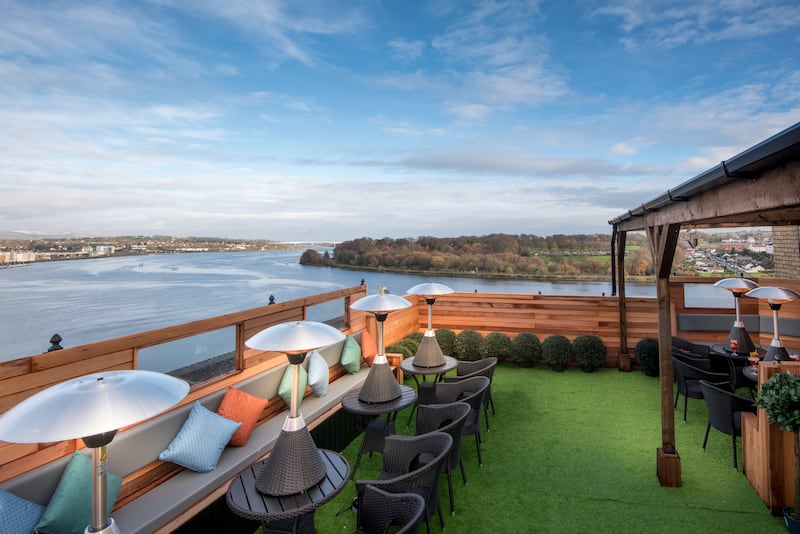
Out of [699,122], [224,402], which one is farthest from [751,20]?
[224,402]

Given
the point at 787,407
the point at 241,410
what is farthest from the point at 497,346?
the point at 241,410

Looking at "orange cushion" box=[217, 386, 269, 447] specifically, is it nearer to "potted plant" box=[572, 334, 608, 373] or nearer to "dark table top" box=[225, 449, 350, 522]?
"dark table top" box=[225, 449, 350, 522]

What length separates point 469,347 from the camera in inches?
302

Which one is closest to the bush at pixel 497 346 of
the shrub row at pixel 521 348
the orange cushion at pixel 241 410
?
the shrub row at pixel 521 348

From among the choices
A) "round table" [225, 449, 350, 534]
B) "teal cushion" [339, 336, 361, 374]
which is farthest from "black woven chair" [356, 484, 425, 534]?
"teal cushion" [339, 336, 361, 374]

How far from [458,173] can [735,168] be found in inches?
453

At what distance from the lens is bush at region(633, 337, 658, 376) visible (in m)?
6.91

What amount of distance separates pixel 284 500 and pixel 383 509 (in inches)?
24.9

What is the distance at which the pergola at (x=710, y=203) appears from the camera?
177 centimetres

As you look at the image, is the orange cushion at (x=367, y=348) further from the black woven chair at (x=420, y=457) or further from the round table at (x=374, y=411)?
the black woven chair at (x=420, y=457)

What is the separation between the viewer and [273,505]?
7.78 ft

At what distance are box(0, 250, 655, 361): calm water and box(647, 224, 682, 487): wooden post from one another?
3.66 meters

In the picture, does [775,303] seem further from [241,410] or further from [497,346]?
[241,410]

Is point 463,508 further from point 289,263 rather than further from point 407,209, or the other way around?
point 407,209
